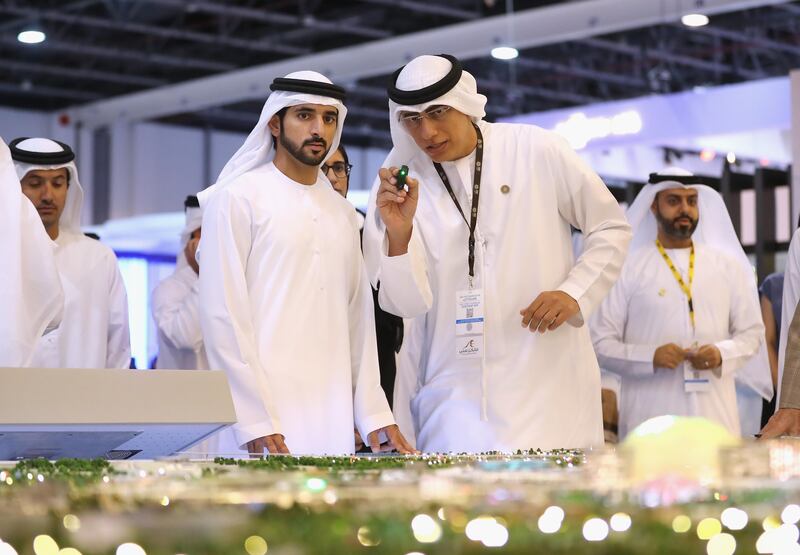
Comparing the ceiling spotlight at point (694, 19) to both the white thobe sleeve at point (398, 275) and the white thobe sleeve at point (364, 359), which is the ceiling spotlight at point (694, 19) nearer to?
the white thobe sleeve at point (364, 359)

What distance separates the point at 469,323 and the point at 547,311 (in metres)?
0.23

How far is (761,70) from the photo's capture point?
1591 cm

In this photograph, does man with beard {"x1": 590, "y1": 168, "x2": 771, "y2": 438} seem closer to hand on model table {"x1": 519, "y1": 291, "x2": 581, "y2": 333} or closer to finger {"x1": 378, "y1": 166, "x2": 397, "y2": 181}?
hand on model table {"x1": 519, "y1": 291, "x2": 581, "y2": 333}

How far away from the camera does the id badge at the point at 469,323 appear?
12.4 feet

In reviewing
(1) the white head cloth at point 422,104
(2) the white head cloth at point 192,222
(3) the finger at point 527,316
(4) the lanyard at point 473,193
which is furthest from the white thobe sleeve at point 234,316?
(2) the white head cloth at point 192,222

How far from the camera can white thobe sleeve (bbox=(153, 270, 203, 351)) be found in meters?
6.63


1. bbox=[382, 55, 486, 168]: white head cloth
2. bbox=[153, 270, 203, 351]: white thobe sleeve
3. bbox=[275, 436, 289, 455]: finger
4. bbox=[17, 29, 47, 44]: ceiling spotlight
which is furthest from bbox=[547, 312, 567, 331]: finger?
bbox=[17, 29, 47, 44]: ceiling spotlight

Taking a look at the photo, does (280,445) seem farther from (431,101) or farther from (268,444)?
(431,101)

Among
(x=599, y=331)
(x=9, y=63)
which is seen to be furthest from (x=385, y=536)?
(x=9, y=63)

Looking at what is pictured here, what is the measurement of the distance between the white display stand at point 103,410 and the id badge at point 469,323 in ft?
4.34

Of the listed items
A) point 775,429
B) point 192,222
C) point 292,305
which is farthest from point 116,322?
point 775,429

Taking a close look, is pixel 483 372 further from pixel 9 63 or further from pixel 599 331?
pixel 9 63

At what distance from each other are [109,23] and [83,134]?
3.83 metres

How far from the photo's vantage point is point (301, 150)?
4125 mm
